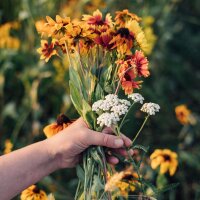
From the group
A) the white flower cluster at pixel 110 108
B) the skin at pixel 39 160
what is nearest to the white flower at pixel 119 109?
the white flower cluster at pixel 110 108

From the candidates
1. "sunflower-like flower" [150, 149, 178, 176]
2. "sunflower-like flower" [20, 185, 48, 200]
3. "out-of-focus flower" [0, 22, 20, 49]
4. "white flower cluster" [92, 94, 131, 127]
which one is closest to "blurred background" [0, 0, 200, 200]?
"out-of-focus flower" [0, 22, 20, 49]

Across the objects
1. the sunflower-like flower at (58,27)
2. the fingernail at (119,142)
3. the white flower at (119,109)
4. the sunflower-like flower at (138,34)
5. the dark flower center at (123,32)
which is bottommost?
the fingernail at (119,142)

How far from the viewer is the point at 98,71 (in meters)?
0.99

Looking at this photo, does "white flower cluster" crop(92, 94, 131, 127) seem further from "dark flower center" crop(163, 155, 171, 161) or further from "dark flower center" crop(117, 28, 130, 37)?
"dark flower center" crop(163, 155, 171, 161)

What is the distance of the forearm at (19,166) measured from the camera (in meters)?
1.00

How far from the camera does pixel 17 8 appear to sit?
7.14 feet

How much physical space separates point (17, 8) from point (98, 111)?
137cm

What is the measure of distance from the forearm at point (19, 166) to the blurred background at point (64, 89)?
2.00ft

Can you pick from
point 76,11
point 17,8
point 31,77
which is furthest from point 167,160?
point 17,8

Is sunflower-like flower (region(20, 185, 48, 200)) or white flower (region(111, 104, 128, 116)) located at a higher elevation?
white flower (region(111, 104, 128, 116))

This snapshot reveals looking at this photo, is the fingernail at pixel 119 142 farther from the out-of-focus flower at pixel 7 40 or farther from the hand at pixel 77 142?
the out-of-focus flower at pixel 7 40

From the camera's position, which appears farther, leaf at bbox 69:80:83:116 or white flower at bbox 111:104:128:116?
leaf at bbox 69:80:83:116

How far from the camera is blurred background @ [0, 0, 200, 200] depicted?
1.82 m

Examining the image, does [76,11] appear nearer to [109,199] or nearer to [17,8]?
[17,8]
